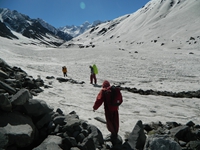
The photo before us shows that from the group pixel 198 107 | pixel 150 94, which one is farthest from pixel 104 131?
pixel 150 94

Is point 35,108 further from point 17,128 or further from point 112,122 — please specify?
point 112,122

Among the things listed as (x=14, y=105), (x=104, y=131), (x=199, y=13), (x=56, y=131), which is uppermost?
(x=199, y=13)

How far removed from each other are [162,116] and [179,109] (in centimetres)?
179

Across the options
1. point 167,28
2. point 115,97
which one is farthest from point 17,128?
point 167,28

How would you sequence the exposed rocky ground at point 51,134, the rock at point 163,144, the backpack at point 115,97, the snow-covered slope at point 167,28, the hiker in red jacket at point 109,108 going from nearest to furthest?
the exposed rocky ground at point 51,134 → the rock at point 163,144 → the backpack at point 115,97 → the hiker in red jacket at point 109,108 → the snow-covered slope at point 167,28

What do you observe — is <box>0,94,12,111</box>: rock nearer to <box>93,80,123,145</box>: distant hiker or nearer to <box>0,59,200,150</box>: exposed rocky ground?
<box>0,59,200,150</box>: exposed rocky ground

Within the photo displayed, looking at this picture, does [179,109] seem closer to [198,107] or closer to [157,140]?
[198,107]

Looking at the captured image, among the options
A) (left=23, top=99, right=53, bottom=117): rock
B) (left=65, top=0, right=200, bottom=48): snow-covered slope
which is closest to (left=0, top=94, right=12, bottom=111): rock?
(left=23, top=99, right=53, bottom=117): rock

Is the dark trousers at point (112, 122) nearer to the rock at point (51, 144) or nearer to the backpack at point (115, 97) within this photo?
the backpack at point (115, 97)

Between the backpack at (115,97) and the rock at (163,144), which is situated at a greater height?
the backpack at (115,97)

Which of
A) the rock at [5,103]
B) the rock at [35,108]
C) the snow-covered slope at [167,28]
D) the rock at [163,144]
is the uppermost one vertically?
the snow-covered slope at [167,28]

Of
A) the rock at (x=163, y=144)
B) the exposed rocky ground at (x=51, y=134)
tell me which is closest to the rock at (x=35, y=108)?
the exposed rocky ground at (x=51, y=134)

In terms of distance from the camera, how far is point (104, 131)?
228 inches

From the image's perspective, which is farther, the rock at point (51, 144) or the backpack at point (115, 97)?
the backpack at point (115, 97)
